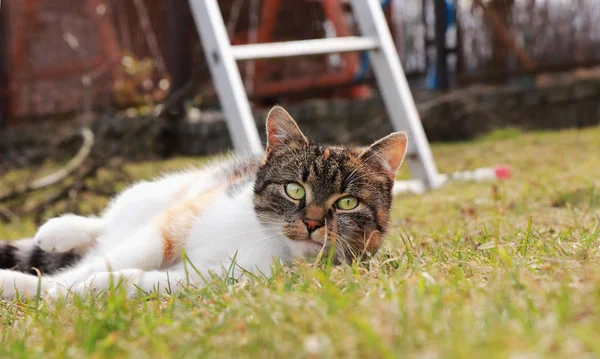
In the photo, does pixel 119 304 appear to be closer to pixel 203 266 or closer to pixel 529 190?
pixel 203 266

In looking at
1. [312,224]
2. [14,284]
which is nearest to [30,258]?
[14,284]

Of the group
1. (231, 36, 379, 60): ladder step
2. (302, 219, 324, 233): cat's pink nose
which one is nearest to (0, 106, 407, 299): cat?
(302, 219, 324, 233): cat's pink nose

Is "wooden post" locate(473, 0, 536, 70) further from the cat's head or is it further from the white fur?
the cat's head

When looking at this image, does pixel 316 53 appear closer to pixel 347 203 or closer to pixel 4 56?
pixel 347 203

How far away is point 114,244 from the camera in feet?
7.86

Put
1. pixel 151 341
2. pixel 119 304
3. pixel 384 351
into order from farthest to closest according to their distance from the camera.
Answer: pixel 119 304, pixel 151 341, pixel 384 351

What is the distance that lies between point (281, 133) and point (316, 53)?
1837mm

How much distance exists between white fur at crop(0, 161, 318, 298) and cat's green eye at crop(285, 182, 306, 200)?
104mm

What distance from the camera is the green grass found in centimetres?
92

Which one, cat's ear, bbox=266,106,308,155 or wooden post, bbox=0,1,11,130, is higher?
wooden post, bbox=0,1,11,130

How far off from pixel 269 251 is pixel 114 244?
74 centimetres

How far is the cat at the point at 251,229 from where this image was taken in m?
1.86

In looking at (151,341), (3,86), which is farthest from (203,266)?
(3,86)

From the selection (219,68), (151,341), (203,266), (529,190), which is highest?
(219,68)
